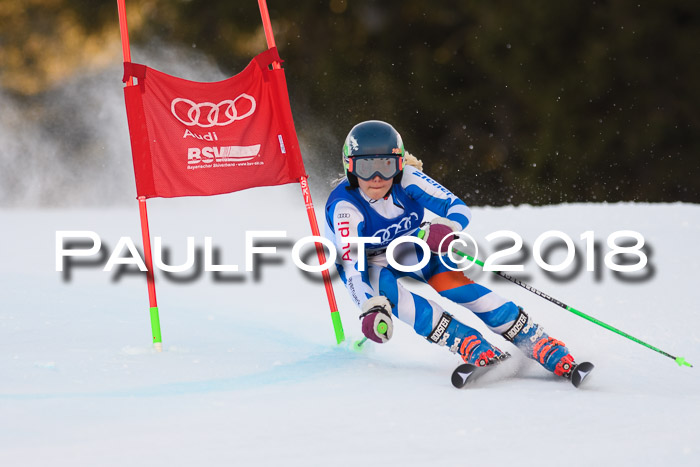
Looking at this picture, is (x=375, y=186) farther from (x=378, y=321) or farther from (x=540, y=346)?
(x=540, y=346)

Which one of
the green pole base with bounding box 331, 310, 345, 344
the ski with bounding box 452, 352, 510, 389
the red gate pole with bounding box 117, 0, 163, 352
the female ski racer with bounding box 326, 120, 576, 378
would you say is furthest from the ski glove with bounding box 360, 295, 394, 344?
the red gate pole with bounding box 117, 0, 163, 352

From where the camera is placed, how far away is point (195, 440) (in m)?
2.37

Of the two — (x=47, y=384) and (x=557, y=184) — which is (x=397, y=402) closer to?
(x=47, y=384)

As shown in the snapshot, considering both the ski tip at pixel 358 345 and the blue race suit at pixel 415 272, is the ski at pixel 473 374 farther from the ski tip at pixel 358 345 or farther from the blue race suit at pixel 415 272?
the ski tip at pixel 358 345

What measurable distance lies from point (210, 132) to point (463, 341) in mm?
1631

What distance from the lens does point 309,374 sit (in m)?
3.35

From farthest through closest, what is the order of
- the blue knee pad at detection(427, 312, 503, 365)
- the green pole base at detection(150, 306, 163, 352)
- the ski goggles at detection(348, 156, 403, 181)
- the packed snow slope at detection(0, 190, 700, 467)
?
the green pole base at detection(150, 306, 163, 352) < the ski goggles at detection(348, 156, 403, 181) < the blue knee pad at detection(427, 312, 503, 365) < the packed snow slope at detection(0, 190, 700, 467)

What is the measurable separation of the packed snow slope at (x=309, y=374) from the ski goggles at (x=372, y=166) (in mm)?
810

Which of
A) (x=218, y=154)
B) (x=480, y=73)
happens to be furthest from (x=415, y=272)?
(x=480, y=73)

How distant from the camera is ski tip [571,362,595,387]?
3062 mm

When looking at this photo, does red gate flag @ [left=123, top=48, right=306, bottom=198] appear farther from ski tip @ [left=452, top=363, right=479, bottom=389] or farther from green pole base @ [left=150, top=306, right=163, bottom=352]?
ski tip @ [left=452, top=363, right=479, bottom=389]

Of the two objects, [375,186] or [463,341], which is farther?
[375,186]

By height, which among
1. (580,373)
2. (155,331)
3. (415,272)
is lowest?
(580,373)

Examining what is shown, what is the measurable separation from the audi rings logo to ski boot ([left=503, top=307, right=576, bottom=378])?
171 centimetres
